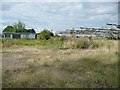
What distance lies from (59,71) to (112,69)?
172 cm

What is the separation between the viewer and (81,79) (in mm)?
6609

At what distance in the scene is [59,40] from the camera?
26.5 metres

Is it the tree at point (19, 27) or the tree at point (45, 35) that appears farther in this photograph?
the tree at point (19, 27)

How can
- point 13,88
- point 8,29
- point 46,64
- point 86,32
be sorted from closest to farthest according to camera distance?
point 13,88, point 46,64, point 86,32, point 8,29

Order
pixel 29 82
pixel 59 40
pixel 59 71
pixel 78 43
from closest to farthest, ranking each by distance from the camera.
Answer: pixel 29 82 < pixel 59 71 < pixel 78 43 < pixel 59 40

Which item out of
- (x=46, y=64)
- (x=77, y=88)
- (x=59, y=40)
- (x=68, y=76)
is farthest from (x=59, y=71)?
(x=59, y=40)

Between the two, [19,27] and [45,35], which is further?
[19,27]

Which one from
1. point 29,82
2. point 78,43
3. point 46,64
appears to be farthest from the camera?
point 78,43

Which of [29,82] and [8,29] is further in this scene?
[8,29]

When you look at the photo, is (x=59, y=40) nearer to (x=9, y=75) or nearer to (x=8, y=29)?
(x=9, y=75)

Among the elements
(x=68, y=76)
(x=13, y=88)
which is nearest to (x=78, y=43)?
(x=68, y=76)

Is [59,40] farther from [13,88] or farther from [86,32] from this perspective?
[13,88]

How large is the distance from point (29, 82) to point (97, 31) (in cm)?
2503

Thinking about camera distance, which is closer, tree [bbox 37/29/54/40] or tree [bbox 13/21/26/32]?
tree [bbox 37/29/54/40]
